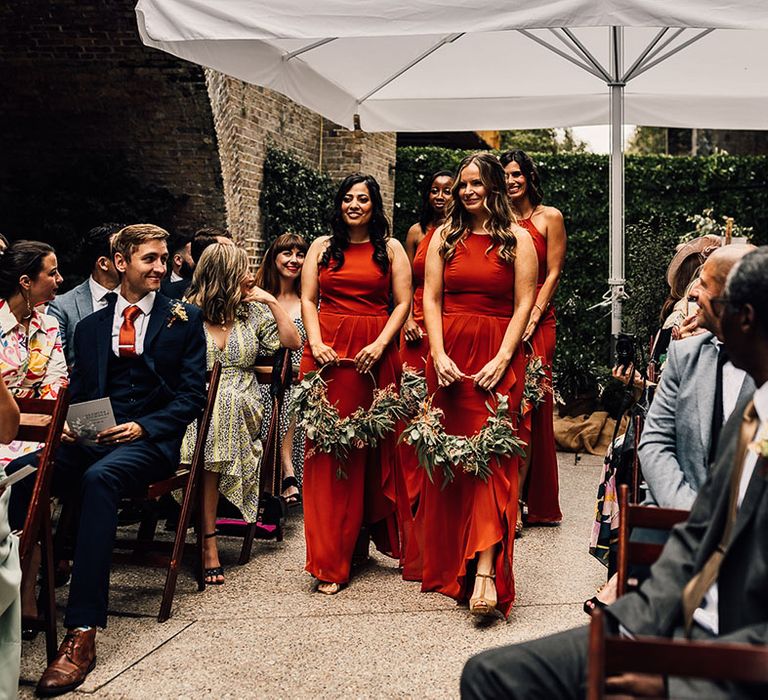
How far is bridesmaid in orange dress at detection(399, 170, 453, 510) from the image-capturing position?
5.54 m

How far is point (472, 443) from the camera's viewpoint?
15.7 feet

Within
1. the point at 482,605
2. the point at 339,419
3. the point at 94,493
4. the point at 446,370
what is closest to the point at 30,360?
the point at 94,493

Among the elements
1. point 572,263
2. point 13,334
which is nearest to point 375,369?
point 13,334

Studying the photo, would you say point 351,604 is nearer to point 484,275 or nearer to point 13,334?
point 484,275

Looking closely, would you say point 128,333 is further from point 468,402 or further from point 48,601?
point 468,402

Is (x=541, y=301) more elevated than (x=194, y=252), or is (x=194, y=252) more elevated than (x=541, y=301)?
(x=194, y=252)

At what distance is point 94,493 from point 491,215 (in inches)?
91.9

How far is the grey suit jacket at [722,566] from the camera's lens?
2.15 metres

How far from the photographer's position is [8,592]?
3.34 metres

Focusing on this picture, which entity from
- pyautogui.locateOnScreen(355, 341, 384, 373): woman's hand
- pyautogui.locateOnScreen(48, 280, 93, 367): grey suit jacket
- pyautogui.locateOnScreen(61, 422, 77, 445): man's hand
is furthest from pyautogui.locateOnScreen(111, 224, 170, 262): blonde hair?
pyautogui.locateOnScreen(355, 341, 384, 373): woman's hand

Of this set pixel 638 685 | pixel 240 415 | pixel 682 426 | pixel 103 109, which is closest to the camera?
pixel 638 685

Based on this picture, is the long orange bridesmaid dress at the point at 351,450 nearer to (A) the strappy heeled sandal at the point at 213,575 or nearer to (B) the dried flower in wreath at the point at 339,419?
(B) the dried flower in wreath at the point at 339,419

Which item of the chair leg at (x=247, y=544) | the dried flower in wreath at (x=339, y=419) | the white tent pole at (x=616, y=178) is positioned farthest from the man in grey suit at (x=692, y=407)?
the white tent pole at (x=616, y=178)

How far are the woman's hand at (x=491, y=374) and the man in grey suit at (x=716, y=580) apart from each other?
7.75 ft
